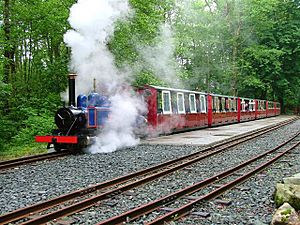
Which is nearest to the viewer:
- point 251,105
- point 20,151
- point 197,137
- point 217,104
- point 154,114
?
point 20,151

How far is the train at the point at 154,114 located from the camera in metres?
11.9

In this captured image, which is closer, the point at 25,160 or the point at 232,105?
the point at 25,160

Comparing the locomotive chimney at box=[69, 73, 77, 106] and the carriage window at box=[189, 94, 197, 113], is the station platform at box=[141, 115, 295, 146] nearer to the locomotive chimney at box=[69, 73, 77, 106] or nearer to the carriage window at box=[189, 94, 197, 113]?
the carriage window at box=[189, 94, 197, 113]

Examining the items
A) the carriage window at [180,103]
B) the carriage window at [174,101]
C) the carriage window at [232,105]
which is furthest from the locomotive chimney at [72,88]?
the carriage window at [232,105]

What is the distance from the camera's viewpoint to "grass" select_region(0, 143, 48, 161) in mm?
12216

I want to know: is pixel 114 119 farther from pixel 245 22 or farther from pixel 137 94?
pixel 245 22

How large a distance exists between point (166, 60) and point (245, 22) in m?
23.3

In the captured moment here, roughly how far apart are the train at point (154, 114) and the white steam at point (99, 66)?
741 mm

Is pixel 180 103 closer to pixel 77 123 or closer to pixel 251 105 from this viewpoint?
pixel 77 123

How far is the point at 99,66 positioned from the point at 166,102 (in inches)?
171

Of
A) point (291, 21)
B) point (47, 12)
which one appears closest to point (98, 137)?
point (47, 12)

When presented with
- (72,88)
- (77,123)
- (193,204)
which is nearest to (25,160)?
(77,123)

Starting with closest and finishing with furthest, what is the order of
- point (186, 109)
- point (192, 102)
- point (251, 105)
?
point (186, 109), point (192, 102), point (251, 105)

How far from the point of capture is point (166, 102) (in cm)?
1745
